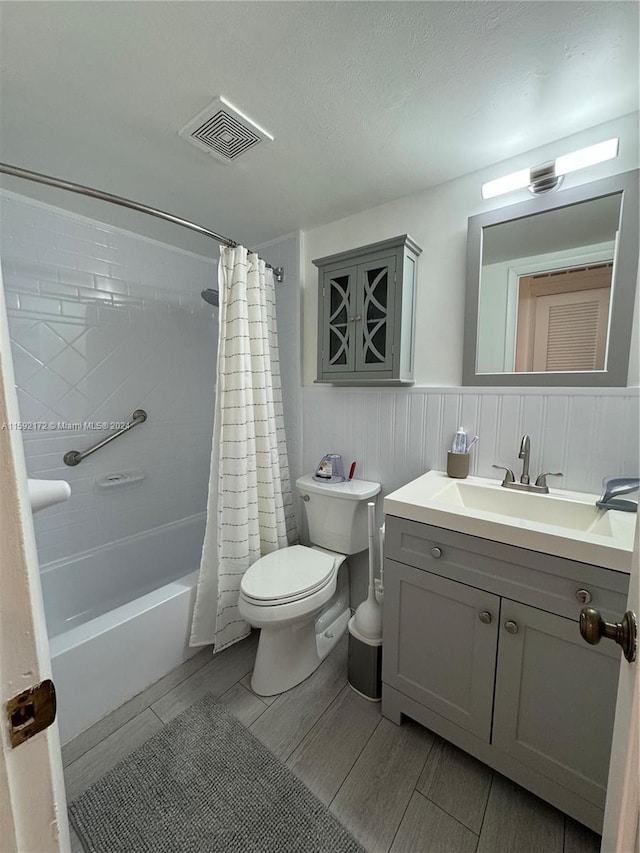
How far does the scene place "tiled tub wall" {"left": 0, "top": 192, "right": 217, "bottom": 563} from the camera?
170 centimetres

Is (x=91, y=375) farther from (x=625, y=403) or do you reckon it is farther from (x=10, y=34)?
(x=625, y=403)

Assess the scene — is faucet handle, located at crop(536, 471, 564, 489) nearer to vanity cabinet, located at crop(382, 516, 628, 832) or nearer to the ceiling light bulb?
vanity cabinet, located at crop(382, 516, 628, 832)

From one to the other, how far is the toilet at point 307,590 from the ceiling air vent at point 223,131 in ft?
4.68

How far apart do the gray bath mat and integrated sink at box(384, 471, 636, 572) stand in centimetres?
92

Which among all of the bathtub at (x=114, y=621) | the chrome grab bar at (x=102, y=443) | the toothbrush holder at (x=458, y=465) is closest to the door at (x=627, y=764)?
the toothbrush holder at (x=458, y=465)

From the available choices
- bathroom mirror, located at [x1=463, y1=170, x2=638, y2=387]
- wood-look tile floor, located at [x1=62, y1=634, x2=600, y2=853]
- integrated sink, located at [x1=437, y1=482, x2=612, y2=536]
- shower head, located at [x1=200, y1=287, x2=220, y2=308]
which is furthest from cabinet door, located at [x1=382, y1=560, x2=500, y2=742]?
shower head, located at [x1=200, y1=287, x2=220, y2=308]

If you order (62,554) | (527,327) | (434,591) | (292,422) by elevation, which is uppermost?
(527,327)

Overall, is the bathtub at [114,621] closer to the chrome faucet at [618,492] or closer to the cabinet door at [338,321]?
the cabinet door at [338,321]

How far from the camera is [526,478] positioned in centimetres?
131

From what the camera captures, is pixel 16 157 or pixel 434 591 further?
pixel 16 157

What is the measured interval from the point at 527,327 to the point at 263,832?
6.08 feet

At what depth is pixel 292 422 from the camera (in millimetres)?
2094

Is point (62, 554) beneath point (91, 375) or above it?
beneath

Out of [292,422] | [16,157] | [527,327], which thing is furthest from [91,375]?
[527,327]
